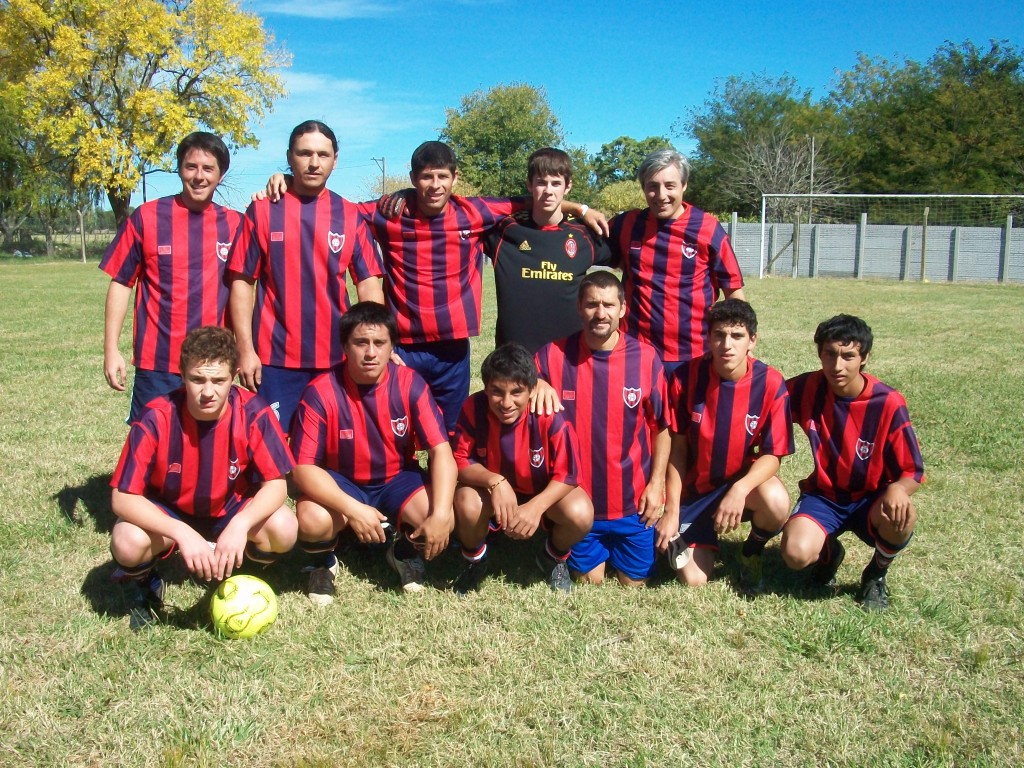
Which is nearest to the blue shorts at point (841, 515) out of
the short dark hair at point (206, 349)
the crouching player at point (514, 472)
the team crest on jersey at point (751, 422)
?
the team crest on jersey at point (751, 422)

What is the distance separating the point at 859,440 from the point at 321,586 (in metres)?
2.19

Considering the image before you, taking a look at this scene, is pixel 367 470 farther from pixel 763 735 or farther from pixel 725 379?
pixel 763 735

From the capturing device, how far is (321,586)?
3.29 m

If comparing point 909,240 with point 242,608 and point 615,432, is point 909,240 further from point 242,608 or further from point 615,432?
point 242,608

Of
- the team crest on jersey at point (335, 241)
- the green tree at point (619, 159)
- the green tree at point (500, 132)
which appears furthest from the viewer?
the green tree at point (619, 159)

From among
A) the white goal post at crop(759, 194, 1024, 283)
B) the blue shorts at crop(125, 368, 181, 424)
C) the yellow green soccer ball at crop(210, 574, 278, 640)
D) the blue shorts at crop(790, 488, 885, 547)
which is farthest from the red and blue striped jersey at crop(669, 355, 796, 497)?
the white goal post at crop(759, 194, 1024, 283)

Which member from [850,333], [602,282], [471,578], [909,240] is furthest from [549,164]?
[909,240]

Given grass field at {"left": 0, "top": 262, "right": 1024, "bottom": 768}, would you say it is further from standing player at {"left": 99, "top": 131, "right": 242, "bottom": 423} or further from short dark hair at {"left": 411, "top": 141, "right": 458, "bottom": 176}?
short dark hair at {"left": 411, "top": 141, "right": 458, "bottom": 176}

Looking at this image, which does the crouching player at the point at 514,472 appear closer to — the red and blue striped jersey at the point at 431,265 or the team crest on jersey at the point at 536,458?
the team crest on jersey at the point at 536,458

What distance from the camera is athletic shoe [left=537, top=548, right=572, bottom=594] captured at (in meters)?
3.36

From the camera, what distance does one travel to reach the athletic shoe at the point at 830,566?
3275 millimetres

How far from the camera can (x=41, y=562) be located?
3.55 m

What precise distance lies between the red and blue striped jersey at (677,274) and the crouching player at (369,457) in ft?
3.75

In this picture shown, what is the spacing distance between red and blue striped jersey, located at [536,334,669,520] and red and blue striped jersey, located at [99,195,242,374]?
152 centimetres
